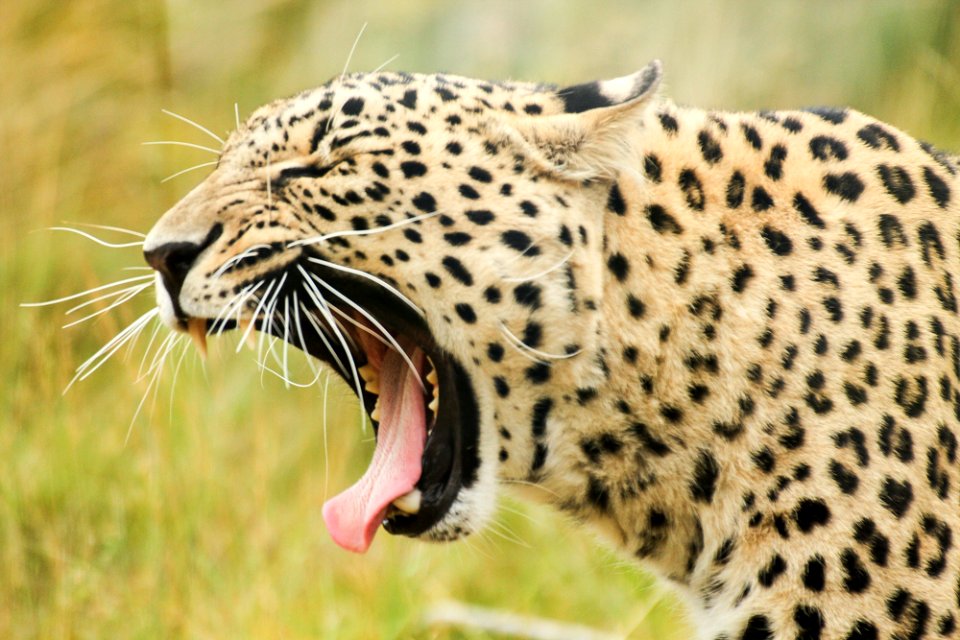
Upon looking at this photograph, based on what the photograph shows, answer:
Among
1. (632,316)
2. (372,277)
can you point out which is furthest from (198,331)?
(632,316)

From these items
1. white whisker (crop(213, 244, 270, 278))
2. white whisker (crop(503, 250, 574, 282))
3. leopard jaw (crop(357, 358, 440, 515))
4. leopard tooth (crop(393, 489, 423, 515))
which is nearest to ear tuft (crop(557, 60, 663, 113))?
white whisker (crop(503, 250, 574, 282))

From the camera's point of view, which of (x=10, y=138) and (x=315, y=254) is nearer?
(x=315, y=254)

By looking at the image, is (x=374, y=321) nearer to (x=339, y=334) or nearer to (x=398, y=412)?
(x=339, y=334)

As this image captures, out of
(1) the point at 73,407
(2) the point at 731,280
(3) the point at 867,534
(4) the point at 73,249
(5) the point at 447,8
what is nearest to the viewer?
(3) the point at 867,534

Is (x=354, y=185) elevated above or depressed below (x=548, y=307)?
above

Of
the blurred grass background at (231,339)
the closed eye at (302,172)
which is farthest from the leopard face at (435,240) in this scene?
the blurred grass background at (231,339)

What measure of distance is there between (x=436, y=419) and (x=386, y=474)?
0.26 m

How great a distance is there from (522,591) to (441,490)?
2247 millimetres

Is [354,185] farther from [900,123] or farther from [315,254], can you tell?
[900,123]

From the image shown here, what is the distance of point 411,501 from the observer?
4.49 meters

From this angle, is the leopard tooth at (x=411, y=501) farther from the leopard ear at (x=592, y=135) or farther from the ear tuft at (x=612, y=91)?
the ear tuft at (x=612, y=91)

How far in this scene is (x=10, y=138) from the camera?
26.8ft

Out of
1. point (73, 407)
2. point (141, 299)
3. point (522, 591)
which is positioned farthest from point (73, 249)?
point (522, 591)

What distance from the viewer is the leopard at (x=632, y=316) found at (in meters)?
4.14
